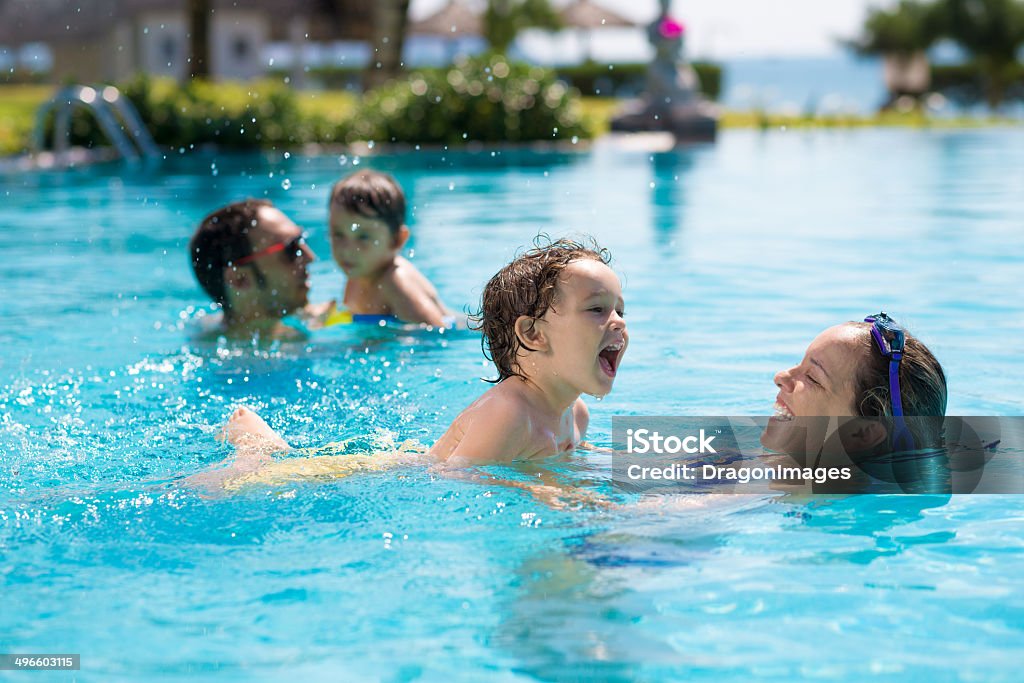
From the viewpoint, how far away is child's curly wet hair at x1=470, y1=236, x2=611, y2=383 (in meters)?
3.58

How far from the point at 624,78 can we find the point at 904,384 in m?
37.2

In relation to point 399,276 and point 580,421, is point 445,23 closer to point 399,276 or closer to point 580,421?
point 399,276

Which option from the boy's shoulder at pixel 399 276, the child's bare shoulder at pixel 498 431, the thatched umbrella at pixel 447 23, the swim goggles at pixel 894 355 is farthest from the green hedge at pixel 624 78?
the swim goggles at pixel 894 355

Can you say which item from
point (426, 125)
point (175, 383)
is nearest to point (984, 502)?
point (175, 383)

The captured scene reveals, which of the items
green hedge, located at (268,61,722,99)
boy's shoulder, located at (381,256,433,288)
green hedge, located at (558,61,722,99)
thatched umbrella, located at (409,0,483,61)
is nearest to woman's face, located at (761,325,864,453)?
boy's shoulder, located at (381,256,433,288)

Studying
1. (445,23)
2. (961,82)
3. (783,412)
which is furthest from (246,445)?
(445,23)

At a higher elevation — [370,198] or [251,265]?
[370,198]

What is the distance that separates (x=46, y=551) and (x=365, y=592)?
2.99 feet

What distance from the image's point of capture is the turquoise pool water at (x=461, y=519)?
2719 mm

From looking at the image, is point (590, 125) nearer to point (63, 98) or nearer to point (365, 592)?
point (63, 98)

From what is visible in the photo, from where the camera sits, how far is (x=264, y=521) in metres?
3.43

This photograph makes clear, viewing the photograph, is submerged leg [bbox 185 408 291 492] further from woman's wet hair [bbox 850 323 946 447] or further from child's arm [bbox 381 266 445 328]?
child's arm [bbox 381 266 445 328]

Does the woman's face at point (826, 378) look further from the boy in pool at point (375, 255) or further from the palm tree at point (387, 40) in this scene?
the palm tree at point (387, 40)

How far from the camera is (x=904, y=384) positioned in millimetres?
3373
